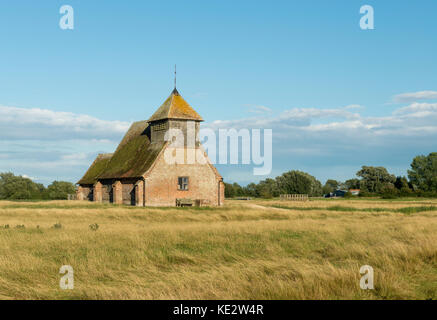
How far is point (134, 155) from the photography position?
2002 inches

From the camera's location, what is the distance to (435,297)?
26.8ft

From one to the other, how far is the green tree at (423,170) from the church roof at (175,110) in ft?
314

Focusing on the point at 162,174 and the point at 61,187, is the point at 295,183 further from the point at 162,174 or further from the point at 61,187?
the point at 162,174

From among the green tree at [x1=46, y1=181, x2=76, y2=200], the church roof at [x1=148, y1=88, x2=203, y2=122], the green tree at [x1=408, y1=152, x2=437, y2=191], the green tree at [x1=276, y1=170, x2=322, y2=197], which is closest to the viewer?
the church roof at [x1=148, y1=88, x2=203, y2=122]

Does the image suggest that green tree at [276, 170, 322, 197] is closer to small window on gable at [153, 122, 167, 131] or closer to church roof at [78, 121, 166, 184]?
church roof at [78, 121, 166, 184]

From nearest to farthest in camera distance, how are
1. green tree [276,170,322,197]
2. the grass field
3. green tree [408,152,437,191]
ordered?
the grass field → green tree [276,170,322,197] → green tree [408,152,437,191]

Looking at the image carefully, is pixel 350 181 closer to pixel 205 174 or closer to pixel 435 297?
pixel 205 174

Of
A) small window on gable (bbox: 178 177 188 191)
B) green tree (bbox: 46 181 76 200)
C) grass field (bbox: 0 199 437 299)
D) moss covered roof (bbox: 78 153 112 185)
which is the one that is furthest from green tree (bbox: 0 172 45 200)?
grass field (bbox: 0 199 437 299)

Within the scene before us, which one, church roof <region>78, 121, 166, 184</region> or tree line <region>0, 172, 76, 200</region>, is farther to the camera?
tree line <region>0, 172, 76, 200</region>

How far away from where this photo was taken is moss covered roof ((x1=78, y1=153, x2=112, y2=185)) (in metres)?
56.5

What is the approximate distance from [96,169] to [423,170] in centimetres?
10146

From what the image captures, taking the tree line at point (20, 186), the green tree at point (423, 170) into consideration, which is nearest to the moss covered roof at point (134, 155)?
the tree line at point (20, 186)

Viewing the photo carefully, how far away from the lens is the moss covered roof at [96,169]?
2222 inches
